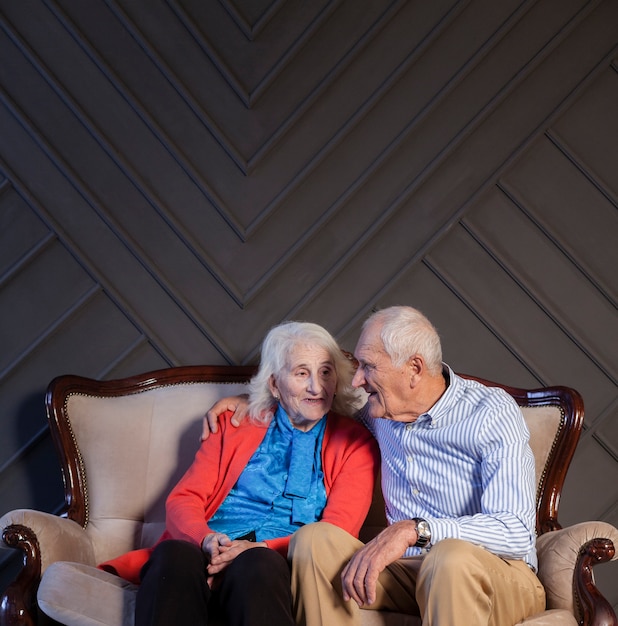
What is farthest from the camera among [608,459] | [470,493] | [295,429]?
[608,459]

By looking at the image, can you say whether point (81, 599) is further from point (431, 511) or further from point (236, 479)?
point (431, 511)

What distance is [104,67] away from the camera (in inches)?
111

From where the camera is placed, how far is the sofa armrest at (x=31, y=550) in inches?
76.3

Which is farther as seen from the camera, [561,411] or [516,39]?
[516,39]

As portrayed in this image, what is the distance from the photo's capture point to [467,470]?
6.71 feet

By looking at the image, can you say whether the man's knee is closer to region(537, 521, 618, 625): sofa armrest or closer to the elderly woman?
the elderly woman

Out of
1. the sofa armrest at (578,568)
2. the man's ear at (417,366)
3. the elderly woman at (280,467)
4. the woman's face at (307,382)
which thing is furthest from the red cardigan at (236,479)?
the sofa armrest at (578,568)

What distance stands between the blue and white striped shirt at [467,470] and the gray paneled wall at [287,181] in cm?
72

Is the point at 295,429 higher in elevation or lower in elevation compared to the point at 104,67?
lower

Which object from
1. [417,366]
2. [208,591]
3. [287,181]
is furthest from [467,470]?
[287,181]

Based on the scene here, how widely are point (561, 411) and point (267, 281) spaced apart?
1.05 m

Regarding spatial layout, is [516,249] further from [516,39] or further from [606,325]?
[516,39]

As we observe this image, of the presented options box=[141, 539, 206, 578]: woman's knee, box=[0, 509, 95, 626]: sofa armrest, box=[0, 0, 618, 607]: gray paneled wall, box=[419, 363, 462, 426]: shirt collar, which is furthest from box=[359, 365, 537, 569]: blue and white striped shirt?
box=[0, 509, 95, 626]: sofa armrest

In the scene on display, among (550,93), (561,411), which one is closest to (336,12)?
(550,93)
